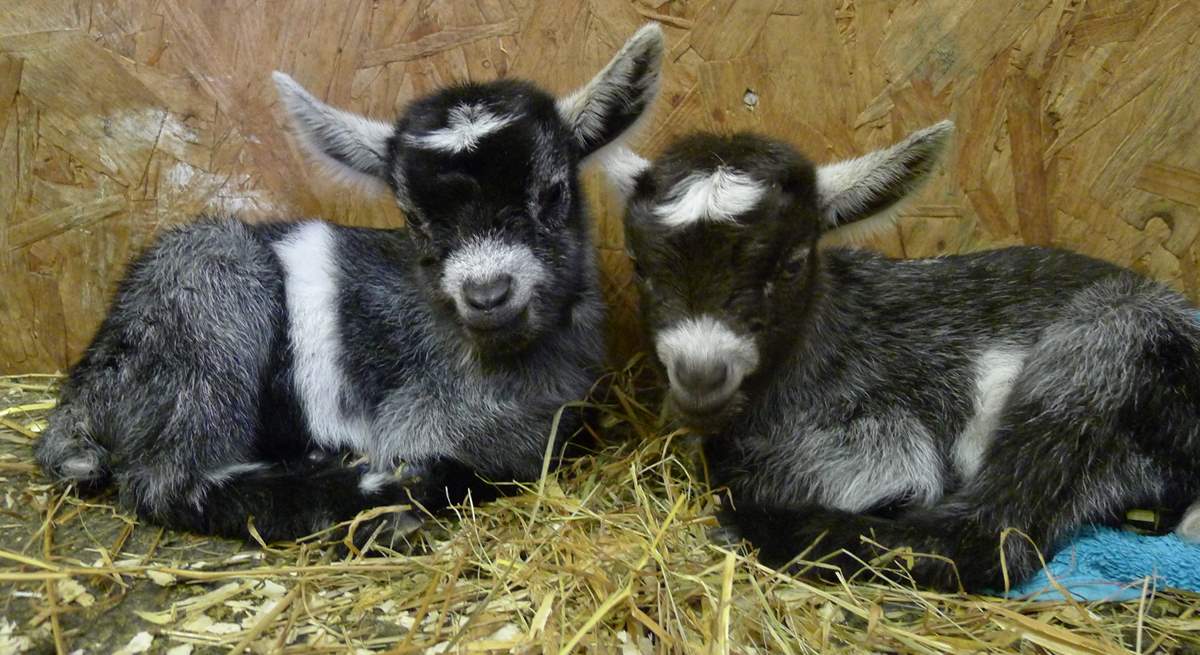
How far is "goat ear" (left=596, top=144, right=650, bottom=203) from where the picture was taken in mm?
3369

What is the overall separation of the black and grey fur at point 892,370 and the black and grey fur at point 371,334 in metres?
0.38

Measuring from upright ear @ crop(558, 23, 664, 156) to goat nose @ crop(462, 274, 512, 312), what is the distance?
721mm

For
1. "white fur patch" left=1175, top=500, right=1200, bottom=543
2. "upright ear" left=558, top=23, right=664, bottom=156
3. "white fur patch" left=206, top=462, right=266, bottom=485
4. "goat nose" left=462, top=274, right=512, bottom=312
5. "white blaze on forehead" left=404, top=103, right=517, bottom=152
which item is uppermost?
"upright ear" left=558, top=23, right=664, bottom=156

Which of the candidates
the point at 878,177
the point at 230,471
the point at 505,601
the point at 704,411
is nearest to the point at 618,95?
the point at 878,177

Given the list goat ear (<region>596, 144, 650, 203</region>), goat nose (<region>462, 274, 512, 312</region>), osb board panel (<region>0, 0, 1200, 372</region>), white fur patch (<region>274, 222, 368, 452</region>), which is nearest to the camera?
goat nose (<region>462, 274, 512, 312</region>)

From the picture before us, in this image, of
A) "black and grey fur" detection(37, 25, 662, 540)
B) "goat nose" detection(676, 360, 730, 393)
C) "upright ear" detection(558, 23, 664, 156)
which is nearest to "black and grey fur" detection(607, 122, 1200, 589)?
"goat nose" detection(676, 360, 730, 393)

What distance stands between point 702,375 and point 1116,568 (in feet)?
4.68

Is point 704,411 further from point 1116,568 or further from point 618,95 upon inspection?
point 1116,568

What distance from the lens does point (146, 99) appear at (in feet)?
12.9

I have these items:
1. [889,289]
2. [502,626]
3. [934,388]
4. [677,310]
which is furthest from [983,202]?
[502,626]

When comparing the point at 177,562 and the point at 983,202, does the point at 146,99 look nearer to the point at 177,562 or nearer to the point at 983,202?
the point at 177,562

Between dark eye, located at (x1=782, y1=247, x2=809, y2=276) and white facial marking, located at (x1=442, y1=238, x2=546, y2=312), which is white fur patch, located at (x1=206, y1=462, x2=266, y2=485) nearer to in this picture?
white facial marking, located at (x1=442, y1=238, x2=546, y2=312)

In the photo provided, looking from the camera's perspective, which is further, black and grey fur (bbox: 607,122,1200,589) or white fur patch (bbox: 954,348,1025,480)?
white fur patch (bbox: 954,348,1025,480)

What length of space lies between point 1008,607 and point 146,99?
3904 mm
